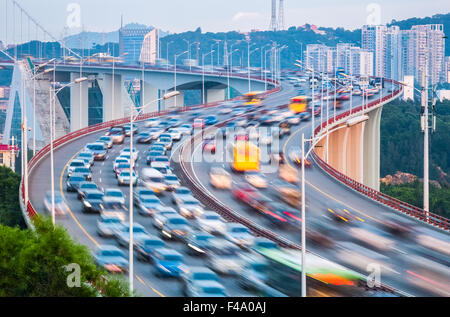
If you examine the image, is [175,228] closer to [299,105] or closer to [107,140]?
[107,140]

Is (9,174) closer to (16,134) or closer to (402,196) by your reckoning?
(402,196)

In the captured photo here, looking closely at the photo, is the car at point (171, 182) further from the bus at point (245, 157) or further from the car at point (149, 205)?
the bus at point (245, 157)

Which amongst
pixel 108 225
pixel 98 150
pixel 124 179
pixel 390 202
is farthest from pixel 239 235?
pixel 98 150

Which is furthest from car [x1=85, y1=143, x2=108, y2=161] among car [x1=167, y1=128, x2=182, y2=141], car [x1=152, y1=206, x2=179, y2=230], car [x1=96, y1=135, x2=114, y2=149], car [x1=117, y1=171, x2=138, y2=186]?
car [x1=152, y1=206, x2=179, y2=230]

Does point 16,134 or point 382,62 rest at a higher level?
point 382,62

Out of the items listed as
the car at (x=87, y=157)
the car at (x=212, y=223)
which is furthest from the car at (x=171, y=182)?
the car at (x=212, y=223)
